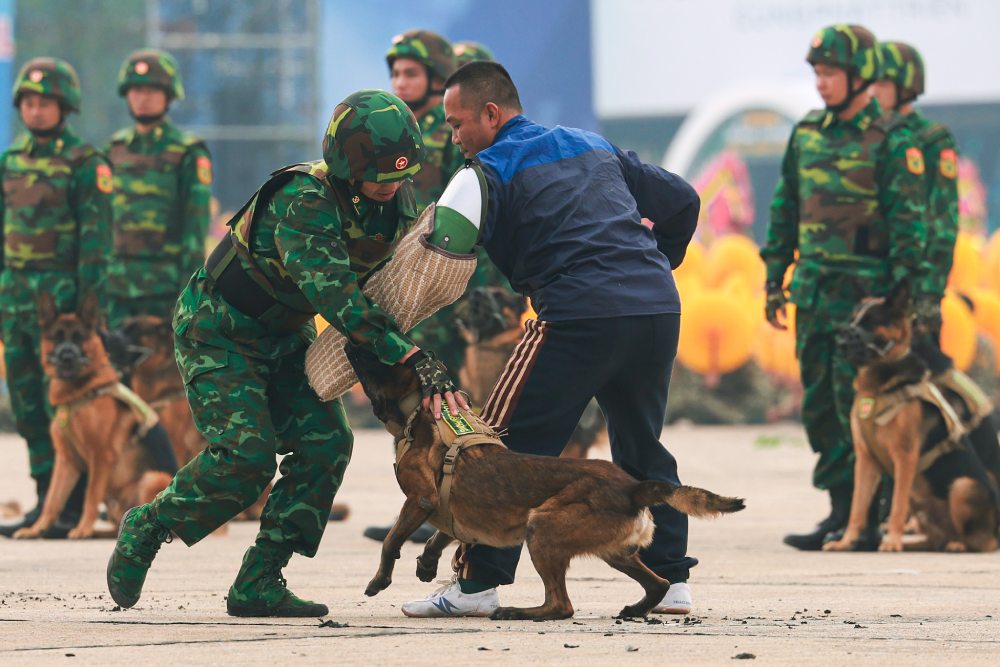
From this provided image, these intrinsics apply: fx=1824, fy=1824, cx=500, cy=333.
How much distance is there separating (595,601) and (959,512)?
277 cm

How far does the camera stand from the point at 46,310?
905 cm

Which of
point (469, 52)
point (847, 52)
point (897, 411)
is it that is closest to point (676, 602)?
point (897, 411)

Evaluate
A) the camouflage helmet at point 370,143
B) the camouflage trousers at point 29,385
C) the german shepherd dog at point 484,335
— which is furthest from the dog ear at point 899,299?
the camouflage trousers at point 29,385

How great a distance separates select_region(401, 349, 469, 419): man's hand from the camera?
546 cm

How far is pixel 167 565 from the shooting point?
7.83 m

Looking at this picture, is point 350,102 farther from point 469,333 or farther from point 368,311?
point 469,333

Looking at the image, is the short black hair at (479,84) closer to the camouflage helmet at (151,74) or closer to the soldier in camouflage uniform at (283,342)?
the soldier in camouflage uniform at (283,342)

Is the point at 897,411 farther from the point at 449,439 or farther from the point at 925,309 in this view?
the point at 449,439

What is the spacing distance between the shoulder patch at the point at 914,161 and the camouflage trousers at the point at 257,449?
11.9 feet

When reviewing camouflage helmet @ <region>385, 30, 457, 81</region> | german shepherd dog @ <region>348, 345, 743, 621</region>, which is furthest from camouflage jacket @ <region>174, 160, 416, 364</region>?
camouflage helmet @ <region>385, 30, 457, 81</region>

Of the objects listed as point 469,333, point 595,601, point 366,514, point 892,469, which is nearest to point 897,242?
point 892,469

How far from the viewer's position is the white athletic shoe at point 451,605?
590 cm

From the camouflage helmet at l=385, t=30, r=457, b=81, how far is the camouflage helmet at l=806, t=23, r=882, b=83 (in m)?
1.76

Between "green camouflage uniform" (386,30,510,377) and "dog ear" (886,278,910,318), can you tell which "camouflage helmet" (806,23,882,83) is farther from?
"green camouflage uniform" (386,30,510,377)
